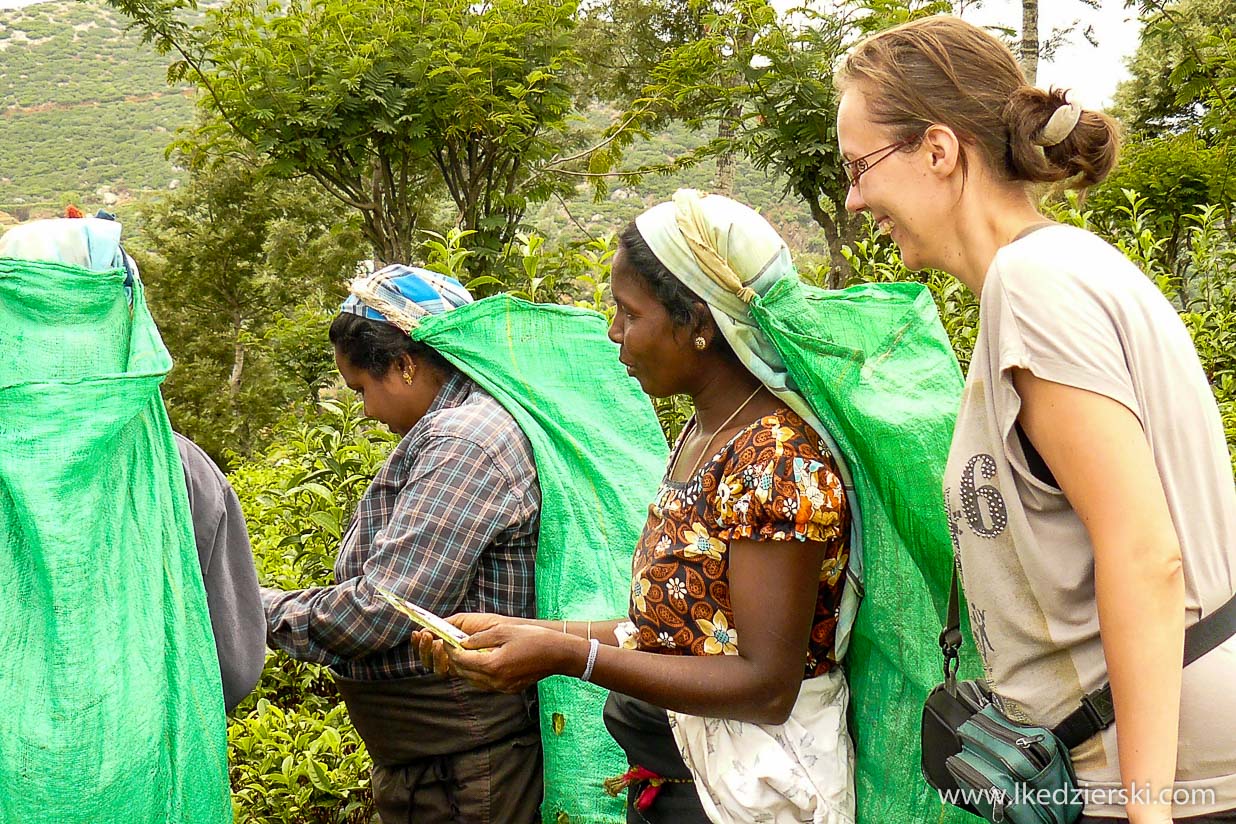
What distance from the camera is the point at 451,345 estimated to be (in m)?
2.28

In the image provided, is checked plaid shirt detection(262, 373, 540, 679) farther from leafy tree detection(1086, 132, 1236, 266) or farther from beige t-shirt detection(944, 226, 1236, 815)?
leafy tree detection(1086, 132, 1236, 266)

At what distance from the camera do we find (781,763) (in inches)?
61.9

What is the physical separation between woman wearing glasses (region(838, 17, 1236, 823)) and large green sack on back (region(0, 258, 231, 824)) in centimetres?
120

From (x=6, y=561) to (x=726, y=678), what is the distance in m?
1.06

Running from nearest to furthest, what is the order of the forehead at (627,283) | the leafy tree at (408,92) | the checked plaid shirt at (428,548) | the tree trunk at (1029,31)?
1. the forehead at (627,283)
2. the checked plaid shirt at (428,548)
3. the leafy tree at (408,92)
4. the tree trunk at (1029,31)

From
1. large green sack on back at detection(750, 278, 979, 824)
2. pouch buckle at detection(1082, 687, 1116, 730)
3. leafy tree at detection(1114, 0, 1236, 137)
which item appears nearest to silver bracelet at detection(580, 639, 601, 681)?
large green sack on back at detection(750, 278, 979, 824)

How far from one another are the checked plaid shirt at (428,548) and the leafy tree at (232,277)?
527 inches

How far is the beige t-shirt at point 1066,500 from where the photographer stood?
118 cm

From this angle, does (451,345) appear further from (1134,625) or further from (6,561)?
(1134,625)

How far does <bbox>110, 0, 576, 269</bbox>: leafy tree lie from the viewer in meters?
6.18

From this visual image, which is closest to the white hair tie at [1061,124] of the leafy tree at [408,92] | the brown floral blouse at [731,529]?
the brown floral blouse at [731,529]

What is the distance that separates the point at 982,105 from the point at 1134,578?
624 millimetres

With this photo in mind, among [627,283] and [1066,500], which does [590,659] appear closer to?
[627,283]

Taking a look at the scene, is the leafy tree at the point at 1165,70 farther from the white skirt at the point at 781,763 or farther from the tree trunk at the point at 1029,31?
the white skirt at the point at 781,763
